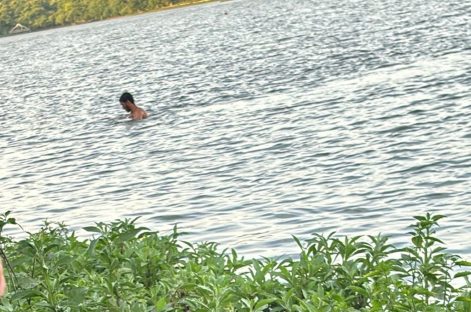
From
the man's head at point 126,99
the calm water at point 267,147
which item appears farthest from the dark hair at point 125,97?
the calm water at point 267,147

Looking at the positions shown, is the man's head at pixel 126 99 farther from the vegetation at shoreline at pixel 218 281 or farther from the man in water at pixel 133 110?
the vegetation at shoreline at pixel 218 281

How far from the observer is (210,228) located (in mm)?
19344

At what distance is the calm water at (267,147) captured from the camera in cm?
1938

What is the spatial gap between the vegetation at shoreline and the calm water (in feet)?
18.6

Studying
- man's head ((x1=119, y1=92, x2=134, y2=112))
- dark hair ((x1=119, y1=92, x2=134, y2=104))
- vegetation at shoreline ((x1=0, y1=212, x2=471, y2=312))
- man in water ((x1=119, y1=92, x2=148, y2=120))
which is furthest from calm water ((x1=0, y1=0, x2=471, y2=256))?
vegetation at shoreline ((x1=0, y1=212, x2=471, y2=312))

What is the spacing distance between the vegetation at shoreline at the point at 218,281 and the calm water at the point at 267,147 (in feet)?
18.6

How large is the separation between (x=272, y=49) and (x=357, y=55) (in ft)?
59.0

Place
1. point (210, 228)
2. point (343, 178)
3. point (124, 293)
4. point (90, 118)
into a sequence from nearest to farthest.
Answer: point (124, 293), point (210, 228), point (343, 178), point (90, 118)

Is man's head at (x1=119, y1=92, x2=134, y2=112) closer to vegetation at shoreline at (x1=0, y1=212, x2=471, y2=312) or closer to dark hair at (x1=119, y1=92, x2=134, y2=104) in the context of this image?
dark hair at (x1=119, y1=92, x2=134, y2=104)

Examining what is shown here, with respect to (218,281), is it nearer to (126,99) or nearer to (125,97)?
(125,97)

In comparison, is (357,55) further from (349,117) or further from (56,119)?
(349,117)

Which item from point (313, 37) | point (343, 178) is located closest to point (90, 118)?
point (343, 178)

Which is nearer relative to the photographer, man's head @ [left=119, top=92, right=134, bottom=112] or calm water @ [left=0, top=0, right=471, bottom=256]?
calm water @ [left=0, top=0, right=471, bottom=256]

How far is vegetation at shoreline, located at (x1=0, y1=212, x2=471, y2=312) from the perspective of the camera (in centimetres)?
860
